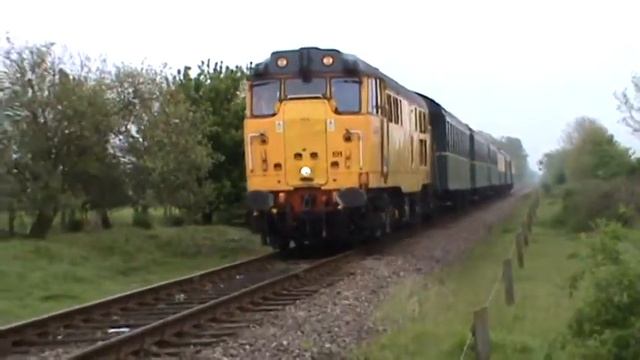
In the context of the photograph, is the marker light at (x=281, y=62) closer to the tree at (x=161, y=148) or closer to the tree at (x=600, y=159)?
the tree at (x=161, y=148)


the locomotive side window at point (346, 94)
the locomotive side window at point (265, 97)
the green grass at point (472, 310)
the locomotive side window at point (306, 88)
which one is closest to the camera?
the green grass at point (472, 310)

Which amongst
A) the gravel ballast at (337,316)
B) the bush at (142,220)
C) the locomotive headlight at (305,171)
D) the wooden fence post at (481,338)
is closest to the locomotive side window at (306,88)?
the locomotive headlight at (305,171)

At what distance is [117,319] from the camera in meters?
13.8

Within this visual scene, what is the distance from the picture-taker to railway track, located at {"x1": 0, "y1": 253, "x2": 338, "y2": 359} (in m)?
11.6

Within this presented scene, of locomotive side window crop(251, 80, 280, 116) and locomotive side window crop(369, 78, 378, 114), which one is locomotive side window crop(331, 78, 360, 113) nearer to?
locomotive side window crop(369, 78, 378, 114)

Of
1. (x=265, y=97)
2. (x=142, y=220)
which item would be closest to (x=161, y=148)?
(x=142, y=220)

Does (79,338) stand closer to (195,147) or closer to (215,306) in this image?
(215,306)

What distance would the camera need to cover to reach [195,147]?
3020cm

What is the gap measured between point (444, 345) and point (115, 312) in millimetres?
5085

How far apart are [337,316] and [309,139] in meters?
8.13

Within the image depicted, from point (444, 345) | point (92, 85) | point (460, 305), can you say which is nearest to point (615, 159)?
point (92, 85)

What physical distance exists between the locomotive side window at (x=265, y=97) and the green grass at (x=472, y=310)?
5093mm

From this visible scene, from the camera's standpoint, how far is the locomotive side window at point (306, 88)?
869 inches

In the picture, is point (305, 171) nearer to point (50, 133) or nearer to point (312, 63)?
point (312, 63)
